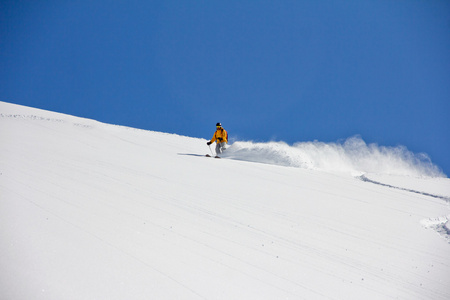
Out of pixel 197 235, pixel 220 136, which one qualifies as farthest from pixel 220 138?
pixel 197 235

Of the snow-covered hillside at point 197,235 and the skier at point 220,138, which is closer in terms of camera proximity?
the snow-covered hillside at point 197,235

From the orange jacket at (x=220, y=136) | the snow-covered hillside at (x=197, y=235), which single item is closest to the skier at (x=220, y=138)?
the orange jacket at (x=220, y=136)

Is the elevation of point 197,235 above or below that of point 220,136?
below

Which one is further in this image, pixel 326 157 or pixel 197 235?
pixel 326 157

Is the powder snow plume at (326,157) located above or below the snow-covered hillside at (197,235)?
above

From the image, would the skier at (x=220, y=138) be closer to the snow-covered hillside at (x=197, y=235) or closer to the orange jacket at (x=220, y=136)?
the orange jacket at (x=220, y=136)

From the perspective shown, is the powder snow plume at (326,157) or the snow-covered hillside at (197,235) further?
the powder snow plume at (326,157)

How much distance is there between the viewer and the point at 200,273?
10.2 ft

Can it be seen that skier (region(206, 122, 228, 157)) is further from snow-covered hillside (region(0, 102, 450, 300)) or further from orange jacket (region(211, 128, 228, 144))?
snow-covered hillside (region(0, 102, 450, 300))

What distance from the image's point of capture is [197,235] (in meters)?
4.05

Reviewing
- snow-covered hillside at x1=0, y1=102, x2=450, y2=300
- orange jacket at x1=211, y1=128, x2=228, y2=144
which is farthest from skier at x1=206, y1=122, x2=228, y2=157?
snow-covered hillside at x1=0, y1=102, x2=450, y2=300

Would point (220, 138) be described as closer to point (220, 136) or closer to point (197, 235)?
point (220, 136)

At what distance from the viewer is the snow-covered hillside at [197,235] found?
284 cm

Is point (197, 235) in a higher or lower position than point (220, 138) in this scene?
lower
